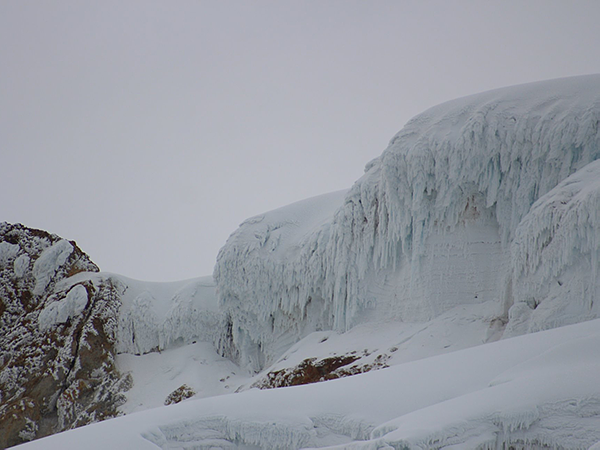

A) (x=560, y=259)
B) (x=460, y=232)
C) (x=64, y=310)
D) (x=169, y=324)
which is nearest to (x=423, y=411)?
(x=560, y=259)

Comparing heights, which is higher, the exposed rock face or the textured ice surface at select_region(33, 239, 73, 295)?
the textured ice surface at select_region(33, 239, 73, 295)

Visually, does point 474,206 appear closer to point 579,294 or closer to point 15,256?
point 579,294

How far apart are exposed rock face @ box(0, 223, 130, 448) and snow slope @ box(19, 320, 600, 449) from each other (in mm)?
14668

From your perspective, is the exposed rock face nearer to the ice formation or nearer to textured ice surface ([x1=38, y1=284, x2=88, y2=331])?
textured ice surface ([x1=38, y1=284, x2=88, y2=331])

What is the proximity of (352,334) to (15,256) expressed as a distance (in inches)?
640

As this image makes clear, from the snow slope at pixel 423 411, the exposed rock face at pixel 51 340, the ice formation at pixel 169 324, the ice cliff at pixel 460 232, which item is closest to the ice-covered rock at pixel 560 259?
the ice cliff at pixel 460 232

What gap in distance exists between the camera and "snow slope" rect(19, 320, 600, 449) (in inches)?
314

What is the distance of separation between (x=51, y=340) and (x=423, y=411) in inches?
791

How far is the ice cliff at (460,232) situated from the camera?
47.3ft

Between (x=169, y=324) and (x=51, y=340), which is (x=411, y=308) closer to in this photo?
(x=169, y=324)

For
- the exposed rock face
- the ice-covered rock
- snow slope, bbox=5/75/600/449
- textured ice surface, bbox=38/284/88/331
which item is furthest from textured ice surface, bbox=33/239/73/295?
the ice-covered rock

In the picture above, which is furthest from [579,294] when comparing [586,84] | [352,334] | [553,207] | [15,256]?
[15,256]

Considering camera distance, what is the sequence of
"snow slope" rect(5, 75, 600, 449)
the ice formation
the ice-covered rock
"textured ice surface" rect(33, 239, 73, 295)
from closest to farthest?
1. "snow slope" rect(5, 75, 600, 449)
2. the ice-covered rock
3. the ice formation
4. "textured ice surface" rect(33, 239, 73, 295)

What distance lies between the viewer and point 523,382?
8586 millimetres
